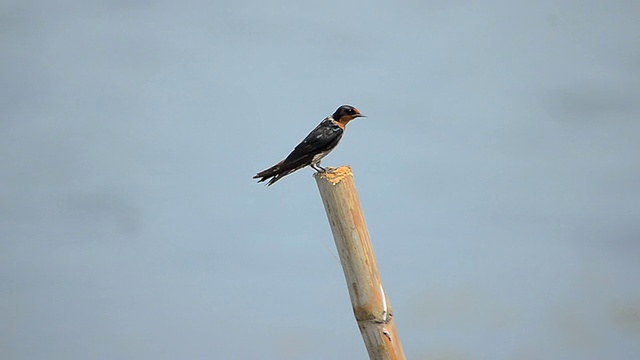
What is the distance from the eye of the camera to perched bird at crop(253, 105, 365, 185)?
19.0ft

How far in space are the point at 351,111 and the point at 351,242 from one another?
1617mm

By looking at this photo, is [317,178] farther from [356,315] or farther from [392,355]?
[392,355]

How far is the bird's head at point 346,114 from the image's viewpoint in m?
6.11

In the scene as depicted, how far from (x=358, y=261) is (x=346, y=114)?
1.65m

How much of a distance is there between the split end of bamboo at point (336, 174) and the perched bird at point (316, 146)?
25.5 inches

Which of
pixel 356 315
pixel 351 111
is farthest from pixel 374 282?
pixel 351 111

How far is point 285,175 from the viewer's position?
586 centimetres

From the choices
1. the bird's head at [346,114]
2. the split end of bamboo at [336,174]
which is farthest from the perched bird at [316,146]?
the split end of bamboo at [336,174]

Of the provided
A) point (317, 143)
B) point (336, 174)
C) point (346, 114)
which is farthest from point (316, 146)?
point (336, 174)

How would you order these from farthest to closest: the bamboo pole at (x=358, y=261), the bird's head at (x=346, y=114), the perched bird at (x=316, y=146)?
the bird's head at (x=346, y=114) → the perched bird at (x=316, y=146) → the bamboo pole at (x=358, y=261)

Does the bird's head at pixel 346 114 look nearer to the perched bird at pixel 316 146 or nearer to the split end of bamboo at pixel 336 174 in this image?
the perched bird at pixel 316 146

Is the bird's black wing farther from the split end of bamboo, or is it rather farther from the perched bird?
the split end of bamboo

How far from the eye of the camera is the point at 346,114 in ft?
20.1

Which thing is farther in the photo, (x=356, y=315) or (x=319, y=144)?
(x=319, y=144)
